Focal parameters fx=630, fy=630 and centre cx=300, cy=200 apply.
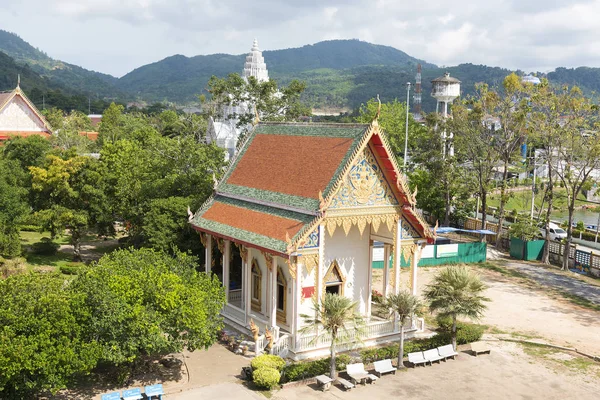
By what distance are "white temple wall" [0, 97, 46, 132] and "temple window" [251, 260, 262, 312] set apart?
47710mm

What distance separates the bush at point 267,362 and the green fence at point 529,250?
26593 mm

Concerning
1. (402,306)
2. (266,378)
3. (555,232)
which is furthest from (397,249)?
(555,232)

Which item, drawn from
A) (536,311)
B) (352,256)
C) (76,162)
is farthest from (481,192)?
(76,162)

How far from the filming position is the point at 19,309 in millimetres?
17875

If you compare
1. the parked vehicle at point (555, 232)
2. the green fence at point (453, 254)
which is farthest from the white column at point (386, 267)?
the parked vehicle at point (555, 232)

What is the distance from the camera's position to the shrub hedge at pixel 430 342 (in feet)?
74.9

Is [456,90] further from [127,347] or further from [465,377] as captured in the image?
[127,347]

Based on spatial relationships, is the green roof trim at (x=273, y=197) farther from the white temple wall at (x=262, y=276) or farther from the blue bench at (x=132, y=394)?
the blue bench at (x=132, y=394)

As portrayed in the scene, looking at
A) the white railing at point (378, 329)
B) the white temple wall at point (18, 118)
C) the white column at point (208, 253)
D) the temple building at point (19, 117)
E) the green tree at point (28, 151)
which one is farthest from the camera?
the white temple wall at point (18, 118)

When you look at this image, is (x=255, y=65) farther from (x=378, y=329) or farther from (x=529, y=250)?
(x=378, y=329)

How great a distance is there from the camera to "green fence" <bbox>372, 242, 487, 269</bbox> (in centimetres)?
3969

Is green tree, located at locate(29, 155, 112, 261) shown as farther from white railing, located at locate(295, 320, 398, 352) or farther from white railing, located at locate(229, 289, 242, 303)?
white railing, located at locate(295, 320, 398, 352)

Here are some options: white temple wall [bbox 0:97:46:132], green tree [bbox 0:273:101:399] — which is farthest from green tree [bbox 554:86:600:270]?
white temple wall [bbox 0:97:46:132]

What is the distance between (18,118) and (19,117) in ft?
0.49
